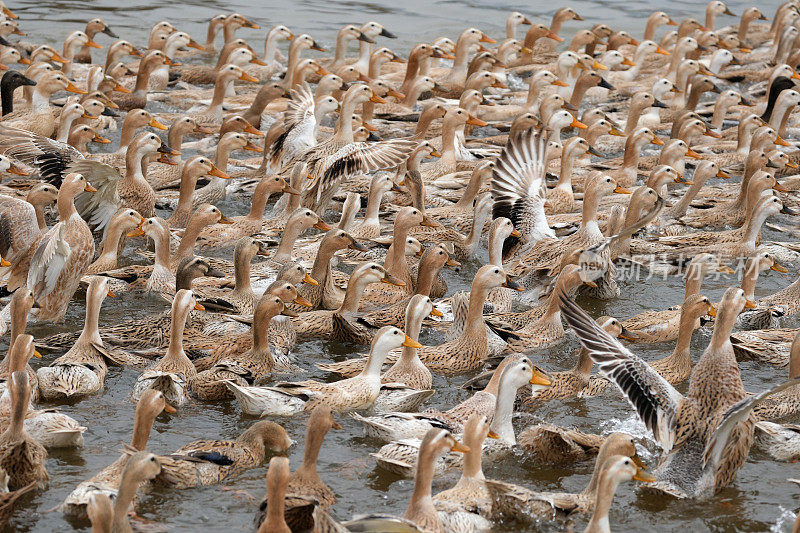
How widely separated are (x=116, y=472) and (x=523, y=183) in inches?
253

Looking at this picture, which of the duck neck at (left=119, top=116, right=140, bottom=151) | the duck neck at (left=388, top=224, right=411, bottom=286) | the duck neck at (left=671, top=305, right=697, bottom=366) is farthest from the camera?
the duck neck at (left=119, top=116, right=140, bottom=151)

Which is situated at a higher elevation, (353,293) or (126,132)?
(126,132)

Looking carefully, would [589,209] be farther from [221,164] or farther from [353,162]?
[221,164]

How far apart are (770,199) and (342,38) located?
1029 centimetres

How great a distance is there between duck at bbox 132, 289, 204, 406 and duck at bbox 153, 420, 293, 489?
0.59m

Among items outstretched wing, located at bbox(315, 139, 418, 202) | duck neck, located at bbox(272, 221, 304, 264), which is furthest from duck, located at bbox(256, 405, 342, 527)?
outstretched wing, located at bbox(315, 139, 418, 202)

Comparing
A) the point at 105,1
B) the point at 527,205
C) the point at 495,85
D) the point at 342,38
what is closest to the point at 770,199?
the point at 527,205

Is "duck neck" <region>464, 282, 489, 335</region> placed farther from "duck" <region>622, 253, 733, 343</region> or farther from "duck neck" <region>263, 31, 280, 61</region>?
"duck neck" <region>263, 31, 280, 61</region>

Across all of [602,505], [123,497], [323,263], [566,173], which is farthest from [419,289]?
[123,497]

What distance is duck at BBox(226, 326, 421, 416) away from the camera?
27.4 feet

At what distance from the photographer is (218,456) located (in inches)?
291

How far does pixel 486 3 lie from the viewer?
1105 inches

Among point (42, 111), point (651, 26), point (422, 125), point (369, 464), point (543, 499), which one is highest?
point (651, 26)

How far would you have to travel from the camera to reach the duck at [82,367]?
8.45 metres
